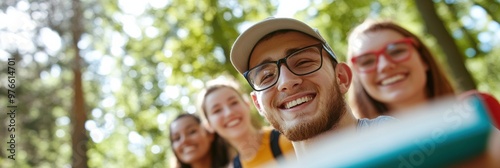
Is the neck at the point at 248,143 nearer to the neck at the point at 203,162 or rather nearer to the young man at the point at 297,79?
the neck at the point at 203,162

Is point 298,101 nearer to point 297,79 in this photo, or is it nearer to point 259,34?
point 297,79

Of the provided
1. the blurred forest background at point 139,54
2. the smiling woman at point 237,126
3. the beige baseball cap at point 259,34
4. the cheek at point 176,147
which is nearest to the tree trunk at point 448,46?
the blurred forest background at point 139,54

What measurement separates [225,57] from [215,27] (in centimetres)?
81

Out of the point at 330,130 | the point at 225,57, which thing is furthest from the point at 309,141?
the point at 225,57

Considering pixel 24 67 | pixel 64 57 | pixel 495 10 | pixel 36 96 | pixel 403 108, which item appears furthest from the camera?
pixel 36 96

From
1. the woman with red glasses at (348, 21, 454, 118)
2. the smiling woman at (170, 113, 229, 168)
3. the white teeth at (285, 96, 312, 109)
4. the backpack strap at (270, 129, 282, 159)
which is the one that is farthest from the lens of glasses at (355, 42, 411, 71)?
the smiling woman at (170, 113, 229, 168)

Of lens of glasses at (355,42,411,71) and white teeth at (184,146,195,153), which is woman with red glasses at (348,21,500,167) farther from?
white teeth at (184,146,195,153)

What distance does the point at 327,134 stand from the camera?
1785 mm

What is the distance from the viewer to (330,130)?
1.80 meters

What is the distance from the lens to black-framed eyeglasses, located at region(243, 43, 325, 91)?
1.93 m

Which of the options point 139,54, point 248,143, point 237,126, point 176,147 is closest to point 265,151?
point 248,143

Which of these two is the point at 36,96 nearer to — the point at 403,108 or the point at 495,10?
the point at 495,10

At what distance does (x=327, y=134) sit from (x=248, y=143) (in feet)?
7.91

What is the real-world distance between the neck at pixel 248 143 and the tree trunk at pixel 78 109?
22.3 ft
